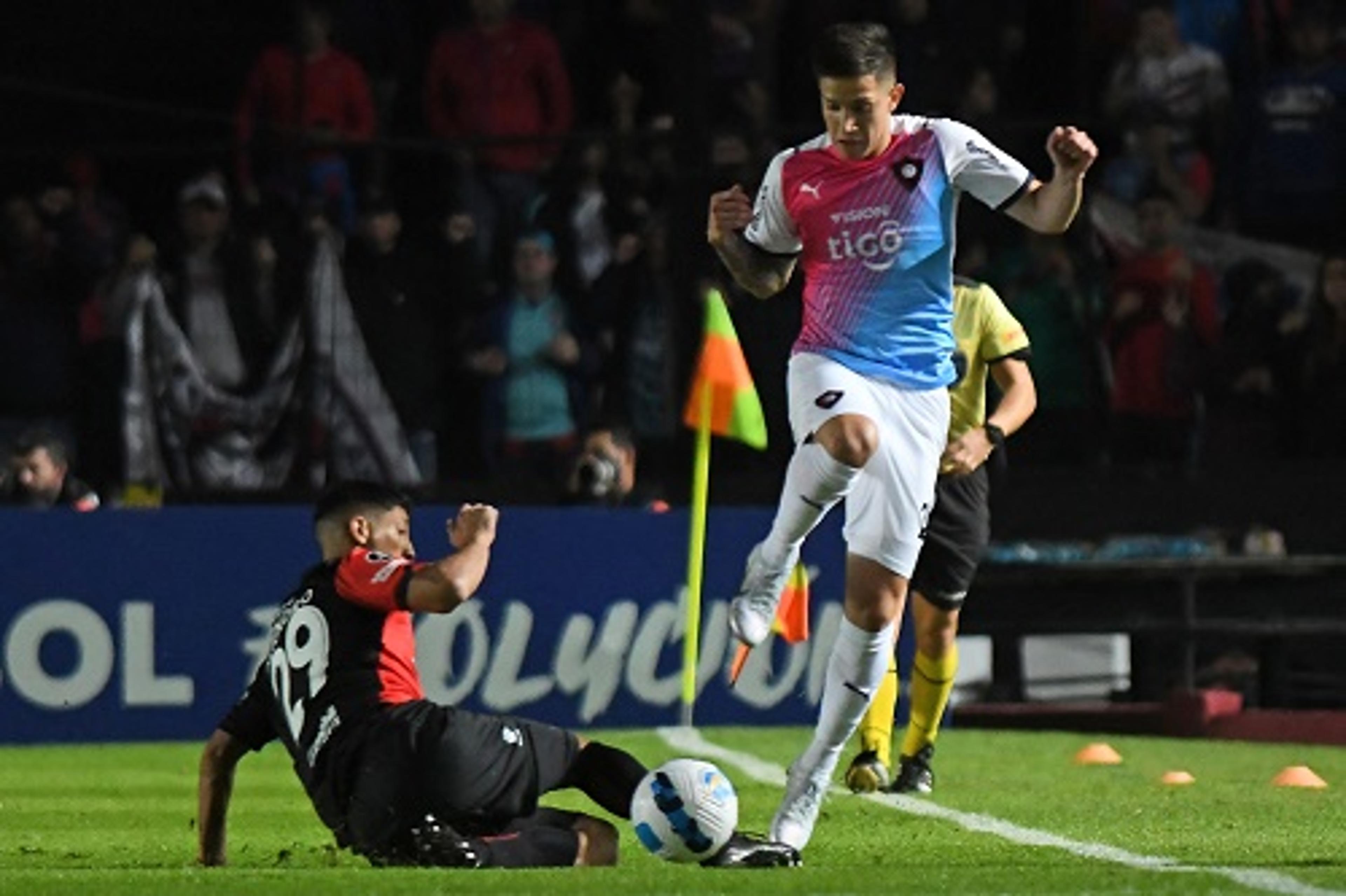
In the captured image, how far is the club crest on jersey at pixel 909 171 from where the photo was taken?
9.58m

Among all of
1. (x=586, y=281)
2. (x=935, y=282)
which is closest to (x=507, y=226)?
(x=586, y=281)

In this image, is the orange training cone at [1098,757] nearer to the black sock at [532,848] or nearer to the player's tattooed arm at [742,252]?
the player's tattooed arm at [742,252]

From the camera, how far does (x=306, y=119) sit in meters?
18.5

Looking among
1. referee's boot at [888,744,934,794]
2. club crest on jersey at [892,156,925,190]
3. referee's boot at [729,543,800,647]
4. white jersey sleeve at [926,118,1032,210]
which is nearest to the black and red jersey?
referee's boot at [729,543,800,647]

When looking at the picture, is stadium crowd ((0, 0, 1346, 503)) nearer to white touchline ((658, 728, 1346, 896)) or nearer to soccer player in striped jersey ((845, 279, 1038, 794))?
white touchline ((658, 728, 1346, 896))

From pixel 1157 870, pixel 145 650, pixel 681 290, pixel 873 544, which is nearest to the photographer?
pixel 1157 870

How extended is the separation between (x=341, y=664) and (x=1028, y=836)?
2382 mm

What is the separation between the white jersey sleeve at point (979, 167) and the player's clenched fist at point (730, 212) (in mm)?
558

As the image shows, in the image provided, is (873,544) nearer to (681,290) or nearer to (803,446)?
(803,446)

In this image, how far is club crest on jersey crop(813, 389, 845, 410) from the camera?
30.8 feet

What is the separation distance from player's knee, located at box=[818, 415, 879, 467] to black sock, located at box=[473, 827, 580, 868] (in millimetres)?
1235

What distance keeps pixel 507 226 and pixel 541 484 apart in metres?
1.46

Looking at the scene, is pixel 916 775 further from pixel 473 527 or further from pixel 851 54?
pixel 473 527

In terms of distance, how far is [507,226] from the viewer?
18.1 metres
